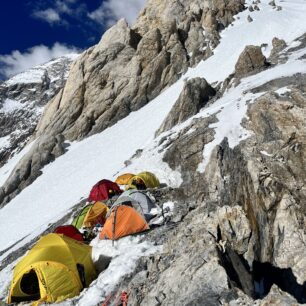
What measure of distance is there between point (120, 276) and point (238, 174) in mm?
9881

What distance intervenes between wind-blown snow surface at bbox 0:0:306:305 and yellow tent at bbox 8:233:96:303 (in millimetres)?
5924

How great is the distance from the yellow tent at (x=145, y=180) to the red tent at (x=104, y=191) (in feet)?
5.97

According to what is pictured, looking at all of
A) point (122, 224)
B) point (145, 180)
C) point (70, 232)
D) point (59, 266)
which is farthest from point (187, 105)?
point (59, 266)

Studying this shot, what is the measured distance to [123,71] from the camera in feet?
208

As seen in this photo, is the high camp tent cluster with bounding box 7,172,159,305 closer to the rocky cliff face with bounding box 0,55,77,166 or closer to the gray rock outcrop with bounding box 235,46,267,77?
the gray rock outcrop with bounding box 235,46,267,77

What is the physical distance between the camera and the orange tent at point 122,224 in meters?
19.2

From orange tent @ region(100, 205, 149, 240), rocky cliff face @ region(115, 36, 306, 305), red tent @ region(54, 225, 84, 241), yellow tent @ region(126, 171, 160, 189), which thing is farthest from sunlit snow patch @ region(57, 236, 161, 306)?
yellow tent @ region(126, 171, 160, 189)

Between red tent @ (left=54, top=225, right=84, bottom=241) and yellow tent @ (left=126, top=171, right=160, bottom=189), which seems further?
yellow tent @ (left=126, top=171, right=160, bottom=189)

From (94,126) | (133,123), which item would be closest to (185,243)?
(133,123)

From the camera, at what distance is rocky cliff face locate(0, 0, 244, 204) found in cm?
5966

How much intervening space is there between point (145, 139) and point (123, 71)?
2079 cm

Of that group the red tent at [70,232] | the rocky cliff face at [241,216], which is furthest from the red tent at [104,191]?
the red tent at [70,232]

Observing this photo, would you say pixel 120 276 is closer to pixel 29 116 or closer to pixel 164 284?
pixel 164 284

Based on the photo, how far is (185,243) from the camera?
15070mm
